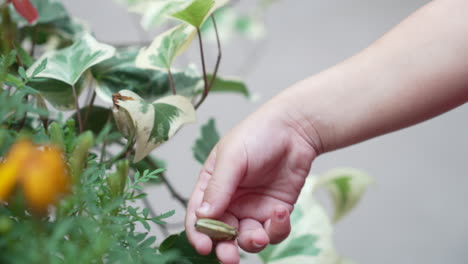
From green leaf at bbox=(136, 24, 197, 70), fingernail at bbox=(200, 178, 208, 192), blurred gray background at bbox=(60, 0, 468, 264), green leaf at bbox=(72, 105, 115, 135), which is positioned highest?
green leaf at bbox=(136, 24, 197, 70)

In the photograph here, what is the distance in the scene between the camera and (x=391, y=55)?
1.71 feet

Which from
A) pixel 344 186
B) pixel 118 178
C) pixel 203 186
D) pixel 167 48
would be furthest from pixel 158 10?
pixel 344 186

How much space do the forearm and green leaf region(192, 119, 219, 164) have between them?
0.09 metres

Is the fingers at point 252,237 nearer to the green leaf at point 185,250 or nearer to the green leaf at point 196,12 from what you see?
the green leaf at point 185,250

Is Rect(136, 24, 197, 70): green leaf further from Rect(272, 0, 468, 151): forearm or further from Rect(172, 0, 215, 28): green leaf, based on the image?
Rect(272, 0, 468, 151): forearm

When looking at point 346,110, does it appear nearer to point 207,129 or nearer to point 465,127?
point 207,129

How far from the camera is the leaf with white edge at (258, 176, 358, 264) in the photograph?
542 mm

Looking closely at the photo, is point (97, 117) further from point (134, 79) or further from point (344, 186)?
point (344, 186)

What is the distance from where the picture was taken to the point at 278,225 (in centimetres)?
42

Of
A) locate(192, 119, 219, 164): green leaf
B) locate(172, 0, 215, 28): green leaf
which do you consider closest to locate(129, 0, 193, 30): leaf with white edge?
locate(172, 0, 215, 28): green leaf

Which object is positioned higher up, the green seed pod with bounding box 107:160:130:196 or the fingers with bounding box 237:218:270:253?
the green seed pod with bounding box 107:160:130:196

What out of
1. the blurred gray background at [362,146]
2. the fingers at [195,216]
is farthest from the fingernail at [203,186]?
the blurred gray background at [362,146]

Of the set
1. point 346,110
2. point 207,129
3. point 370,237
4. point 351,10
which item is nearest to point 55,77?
point 207,129

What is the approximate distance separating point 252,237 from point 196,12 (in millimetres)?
211
